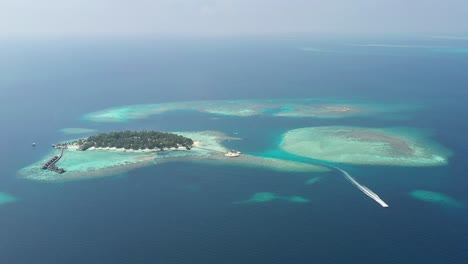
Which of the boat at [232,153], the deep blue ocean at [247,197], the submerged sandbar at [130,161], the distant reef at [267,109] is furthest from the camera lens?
the distant reef at [267,109]

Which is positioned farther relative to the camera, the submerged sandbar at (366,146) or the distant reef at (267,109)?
the distant reef at (267,109)

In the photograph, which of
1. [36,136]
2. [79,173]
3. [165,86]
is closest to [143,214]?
[79,173]

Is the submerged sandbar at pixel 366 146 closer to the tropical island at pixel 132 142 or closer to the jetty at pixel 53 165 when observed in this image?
the tropical island at pixel 132 142

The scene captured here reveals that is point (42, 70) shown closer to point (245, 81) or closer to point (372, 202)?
point (245, 81)

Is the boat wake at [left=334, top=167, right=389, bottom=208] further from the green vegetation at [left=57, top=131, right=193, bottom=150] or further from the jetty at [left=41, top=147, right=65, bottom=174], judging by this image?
the jetty at [left=41, top=147, right=65, bottom=174]

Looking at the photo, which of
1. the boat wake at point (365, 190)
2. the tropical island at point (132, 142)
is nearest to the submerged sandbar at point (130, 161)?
the tropical island at point (132, 142)

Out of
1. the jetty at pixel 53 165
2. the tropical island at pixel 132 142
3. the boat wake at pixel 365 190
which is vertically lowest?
the boat wake at pixel 365 190
